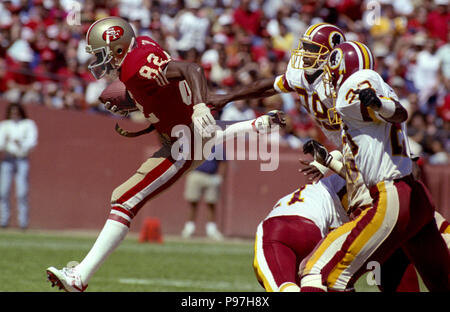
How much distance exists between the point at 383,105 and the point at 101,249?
2356 millimetres

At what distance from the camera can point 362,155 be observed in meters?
4.86

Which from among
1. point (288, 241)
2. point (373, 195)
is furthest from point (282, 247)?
point (373, 195)

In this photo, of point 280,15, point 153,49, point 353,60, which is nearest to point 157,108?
point 153,49

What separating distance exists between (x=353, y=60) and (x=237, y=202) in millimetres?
9417

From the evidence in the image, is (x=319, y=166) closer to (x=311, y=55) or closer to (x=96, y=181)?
(x=311, y=55)

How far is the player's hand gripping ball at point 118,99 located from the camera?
21.1 ft

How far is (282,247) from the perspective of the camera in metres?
5.19

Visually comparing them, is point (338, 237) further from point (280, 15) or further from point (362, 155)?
point (280, 15)

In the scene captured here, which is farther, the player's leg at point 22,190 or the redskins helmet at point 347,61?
the player's leg at point 22,190

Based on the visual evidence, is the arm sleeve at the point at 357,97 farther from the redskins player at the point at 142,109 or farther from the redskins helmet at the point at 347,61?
the redskins player at the point at 142,109

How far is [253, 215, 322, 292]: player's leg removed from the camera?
16.6 feet

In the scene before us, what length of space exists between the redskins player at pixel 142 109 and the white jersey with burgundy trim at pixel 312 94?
262 millimetres

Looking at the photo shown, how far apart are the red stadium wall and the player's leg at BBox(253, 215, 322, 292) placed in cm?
881

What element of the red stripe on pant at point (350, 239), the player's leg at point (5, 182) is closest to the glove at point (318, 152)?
the red stripe on pant at point (350, 239)
